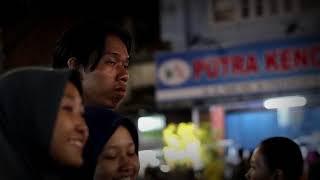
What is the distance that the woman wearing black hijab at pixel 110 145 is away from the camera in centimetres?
155

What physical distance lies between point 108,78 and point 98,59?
65mm

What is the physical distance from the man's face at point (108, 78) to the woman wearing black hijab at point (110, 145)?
62 millimetres

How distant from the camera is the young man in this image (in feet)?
5.57

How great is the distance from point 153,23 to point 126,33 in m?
7.93

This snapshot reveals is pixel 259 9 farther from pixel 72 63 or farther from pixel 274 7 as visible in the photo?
pixel 72 63

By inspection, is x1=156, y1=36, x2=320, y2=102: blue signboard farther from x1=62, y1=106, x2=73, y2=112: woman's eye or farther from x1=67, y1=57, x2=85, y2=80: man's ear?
x1=62, y1=106, x2=73, y2=112: woman's eye

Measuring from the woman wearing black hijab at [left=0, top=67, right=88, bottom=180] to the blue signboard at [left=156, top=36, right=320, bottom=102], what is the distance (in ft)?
18.5

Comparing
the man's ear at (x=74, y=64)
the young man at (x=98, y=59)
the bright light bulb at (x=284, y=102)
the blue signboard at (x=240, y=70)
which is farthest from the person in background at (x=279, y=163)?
the bright light bulb at (x=284, y=102)

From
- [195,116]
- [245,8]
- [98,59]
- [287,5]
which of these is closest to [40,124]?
[98,59]

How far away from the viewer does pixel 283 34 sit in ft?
23.6

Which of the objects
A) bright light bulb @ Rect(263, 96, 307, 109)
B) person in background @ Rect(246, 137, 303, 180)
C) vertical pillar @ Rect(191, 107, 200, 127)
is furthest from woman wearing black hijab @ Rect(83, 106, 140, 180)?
vertical pillar @ Rect(191, 107, 200, 127)

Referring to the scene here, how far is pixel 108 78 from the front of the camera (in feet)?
5.62

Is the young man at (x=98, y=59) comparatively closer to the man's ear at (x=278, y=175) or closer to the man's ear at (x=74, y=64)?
the man's ear at (x=74, y=64)

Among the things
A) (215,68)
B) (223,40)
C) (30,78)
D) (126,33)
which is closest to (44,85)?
(30,78)
